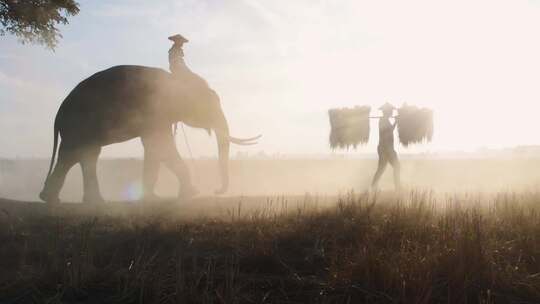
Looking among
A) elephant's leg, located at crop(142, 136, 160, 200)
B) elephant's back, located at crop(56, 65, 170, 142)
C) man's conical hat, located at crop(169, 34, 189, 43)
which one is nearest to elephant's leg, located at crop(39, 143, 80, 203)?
elephant's back, located at crop(56, 65, 170, 142)

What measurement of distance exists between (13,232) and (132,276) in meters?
3.32

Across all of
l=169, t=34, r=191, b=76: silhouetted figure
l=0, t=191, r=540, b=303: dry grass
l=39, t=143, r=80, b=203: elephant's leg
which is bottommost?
l=0, t=191, r=540, b=303: dry grass

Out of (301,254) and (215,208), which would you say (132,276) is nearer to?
(301,254)

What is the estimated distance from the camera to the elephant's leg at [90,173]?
31.4ft

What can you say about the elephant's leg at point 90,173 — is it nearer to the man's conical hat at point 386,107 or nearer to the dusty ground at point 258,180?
the man's conical hat at point 386,107

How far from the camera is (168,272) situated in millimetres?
4004

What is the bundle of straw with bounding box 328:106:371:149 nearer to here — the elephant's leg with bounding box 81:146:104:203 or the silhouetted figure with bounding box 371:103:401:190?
the silhouetted figure with bounding box 371:103:401:190

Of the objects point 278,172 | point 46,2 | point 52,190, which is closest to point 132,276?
point 52,190

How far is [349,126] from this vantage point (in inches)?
583

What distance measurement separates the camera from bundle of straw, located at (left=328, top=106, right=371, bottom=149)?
14695 mm

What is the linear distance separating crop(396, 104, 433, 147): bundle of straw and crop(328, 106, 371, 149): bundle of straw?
1056mm

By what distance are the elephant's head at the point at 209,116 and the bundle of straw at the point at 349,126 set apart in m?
4.98

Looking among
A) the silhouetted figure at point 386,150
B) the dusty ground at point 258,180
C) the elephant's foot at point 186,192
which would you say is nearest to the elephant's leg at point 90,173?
the elephant's foot at point 186,192

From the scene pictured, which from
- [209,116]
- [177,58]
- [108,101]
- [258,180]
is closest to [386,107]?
[209,116]
